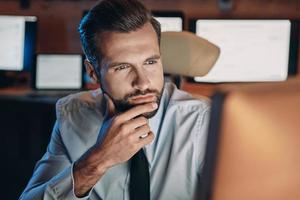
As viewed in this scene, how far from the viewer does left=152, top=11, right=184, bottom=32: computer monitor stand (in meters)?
2.26

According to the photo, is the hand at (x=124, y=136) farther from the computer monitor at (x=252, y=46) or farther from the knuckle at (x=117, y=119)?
the computer monitor at (x=252, y=46)

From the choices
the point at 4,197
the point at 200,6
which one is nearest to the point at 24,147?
→ the point at 4,197

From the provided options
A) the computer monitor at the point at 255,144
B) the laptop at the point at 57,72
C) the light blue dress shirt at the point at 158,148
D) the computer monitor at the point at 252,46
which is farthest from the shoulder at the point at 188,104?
the laptop at the point at 57,72

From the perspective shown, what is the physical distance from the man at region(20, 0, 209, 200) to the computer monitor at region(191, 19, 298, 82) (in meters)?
1.21

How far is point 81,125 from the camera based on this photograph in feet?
3.58

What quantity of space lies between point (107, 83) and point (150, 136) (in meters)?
0.23

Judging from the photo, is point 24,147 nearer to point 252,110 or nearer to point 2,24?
point 2,24

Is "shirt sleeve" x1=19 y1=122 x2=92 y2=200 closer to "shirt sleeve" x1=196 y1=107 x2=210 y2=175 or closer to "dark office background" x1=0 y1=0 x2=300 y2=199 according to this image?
"shirt sleeve" x1=196 y1=107 x2=210 y2=175

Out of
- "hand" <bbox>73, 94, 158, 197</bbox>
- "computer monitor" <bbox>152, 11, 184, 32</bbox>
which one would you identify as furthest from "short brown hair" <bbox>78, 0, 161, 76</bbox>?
"computer monitor" <bbox>152, 11, 184, 32</bbox>

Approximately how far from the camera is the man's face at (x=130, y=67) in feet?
3.20

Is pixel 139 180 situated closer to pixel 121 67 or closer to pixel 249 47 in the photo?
pixel 121 67

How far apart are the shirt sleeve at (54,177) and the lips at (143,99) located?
0.18 metres

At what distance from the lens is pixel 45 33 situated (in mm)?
2492

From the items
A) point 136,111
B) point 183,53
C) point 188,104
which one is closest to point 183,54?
A: point 183,53
